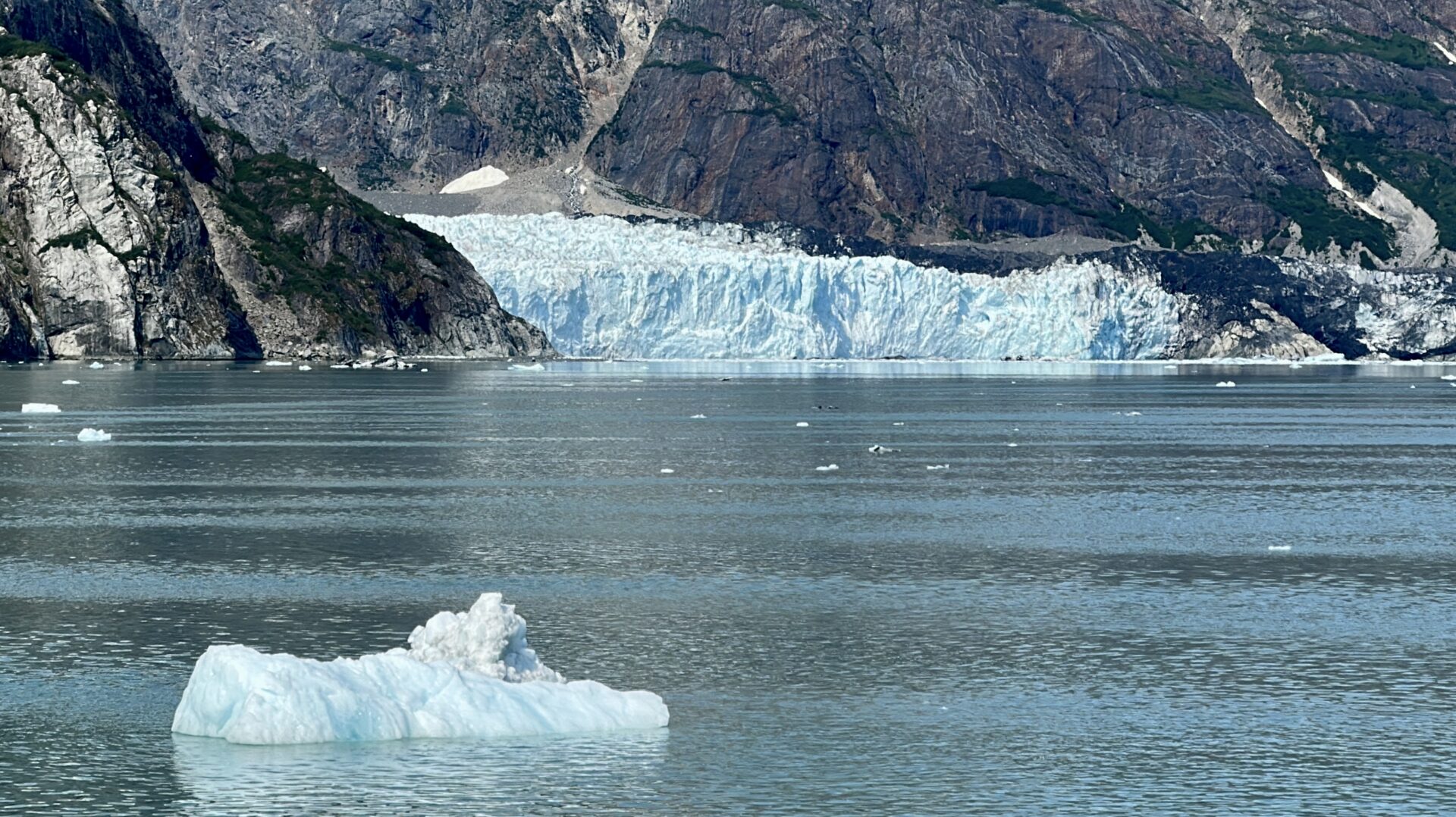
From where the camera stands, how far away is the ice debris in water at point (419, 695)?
20656mm

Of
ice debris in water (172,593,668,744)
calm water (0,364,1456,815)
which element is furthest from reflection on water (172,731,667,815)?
ice debris in water (172,593,668,744)

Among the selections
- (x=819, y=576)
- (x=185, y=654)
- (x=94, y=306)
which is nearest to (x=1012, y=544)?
(x=819, y=576)

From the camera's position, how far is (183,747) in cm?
2052

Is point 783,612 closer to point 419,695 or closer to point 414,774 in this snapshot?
point 419,695

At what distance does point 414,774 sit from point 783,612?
10812mm

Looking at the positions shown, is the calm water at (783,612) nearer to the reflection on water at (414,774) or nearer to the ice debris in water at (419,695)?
the reflection on water at (414,774)

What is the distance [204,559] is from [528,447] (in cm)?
3161

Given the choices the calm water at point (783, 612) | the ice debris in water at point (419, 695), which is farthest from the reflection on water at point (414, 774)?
the ice debris in water at point (419, 695)

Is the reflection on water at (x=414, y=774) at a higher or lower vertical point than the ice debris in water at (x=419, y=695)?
lower

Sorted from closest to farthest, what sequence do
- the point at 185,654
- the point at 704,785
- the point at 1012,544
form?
the point at 704,785 < the point at 185,654 < the point at 1012,544

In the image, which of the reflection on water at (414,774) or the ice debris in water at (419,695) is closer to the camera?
the reflection on water at (414,774)

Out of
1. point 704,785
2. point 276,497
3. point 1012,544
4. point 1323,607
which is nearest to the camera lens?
point 704,785

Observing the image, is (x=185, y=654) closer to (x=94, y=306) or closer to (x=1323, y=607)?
(x=1323, y=607)

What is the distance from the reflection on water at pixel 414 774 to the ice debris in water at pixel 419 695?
8.6 inches
